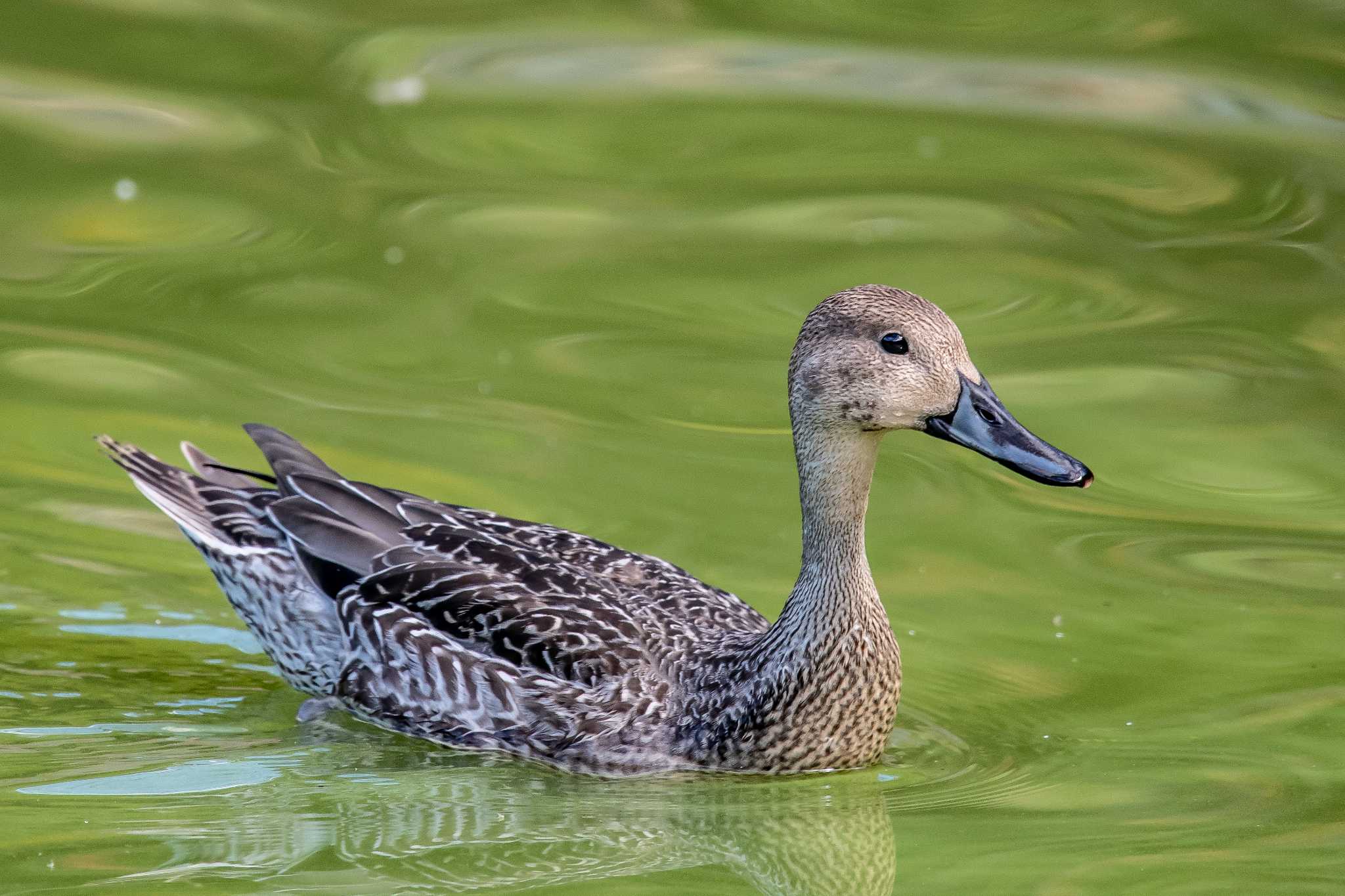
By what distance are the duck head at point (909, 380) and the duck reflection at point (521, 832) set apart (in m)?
1.22

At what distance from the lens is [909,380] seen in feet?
21.4

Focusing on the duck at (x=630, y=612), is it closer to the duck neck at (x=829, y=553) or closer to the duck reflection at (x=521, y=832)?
the duck neck at (x=829, y=553)

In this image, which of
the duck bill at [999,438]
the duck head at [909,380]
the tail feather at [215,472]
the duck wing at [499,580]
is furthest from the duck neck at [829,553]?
the tail feather at [215,472]

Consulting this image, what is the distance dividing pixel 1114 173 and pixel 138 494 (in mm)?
6141

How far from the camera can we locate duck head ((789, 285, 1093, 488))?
21.3 ft

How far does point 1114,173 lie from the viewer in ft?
39.2

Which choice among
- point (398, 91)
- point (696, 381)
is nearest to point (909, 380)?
point (696, 381)

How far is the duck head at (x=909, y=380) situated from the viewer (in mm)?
6496

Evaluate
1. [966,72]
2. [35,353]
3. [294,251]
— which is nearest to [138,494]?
[35,353]

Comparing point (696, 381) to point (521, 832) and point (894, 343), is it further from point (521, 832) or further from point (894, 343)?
point (521, 832)

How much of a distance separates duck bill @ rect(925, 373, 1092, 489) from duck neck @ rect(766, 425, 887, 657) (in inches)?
12.3

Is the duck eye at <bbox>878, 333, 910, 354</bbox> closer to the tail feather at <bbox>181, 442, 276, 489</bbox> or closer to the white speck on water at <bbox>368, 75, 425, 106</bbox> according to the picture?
the tail feather at <bbox>181, 442, 276, 489</bbox>

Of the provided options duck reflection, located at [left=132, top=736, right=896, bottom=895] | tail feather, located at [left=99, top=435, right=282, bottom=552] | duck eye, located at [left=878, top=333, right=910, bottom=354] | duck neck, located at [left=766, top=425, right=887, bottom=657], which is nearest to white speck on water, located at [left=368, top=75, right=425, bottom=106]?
tail feather, located at [left=99, top=435, right=282, bottom=552]

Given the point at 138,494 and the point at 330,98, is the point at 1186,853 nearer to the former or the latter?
the point at 138,494
